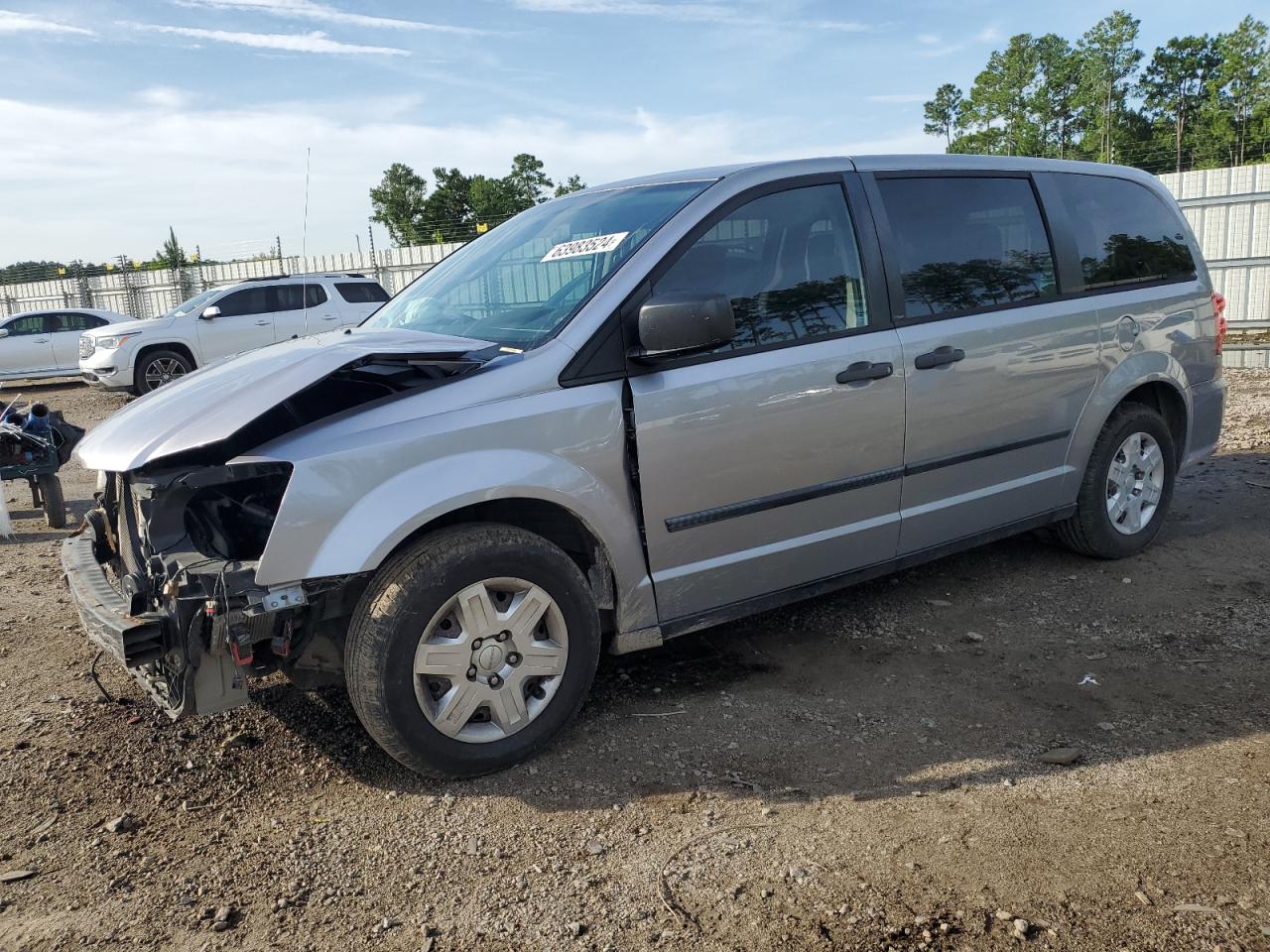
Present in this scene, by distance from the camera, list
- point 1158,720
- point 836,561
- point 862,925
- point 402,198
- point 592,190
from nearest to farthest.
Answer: point 862,925
point 1158,720
point 836,561
point 592,190
point 402,198

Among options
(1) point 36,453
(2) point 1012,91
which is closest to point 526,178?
(2) point 1012,91

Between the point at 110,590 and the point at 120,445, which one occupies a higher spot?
the point at 120,445

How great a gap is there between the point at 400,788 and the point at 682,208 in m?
2.23

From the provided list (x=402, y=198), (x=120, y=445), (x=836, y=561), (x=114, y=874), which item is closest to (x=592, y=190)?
(x=836, y=561)

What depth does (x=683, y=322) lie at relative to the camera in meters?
3.21

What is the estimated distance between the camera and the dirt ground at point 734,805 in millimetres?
2484

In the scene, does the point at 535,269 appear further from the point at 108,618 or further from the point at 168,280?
the point at 168,280

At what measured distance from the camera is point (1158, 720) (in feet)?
11.4

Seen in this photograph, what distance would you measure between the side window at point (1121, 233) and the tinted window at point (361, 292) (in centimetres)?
1263

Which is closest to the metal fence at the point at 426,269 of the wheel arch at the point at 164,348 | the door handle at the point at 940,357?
the door handle at the point at 940,357

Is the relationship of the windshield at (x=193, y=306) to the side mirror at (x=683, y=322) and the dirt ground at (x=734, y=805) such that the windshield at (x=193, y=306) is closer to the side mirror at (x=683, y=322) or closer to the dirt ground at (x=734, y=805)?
the dirt ground at (x=734, y=805)

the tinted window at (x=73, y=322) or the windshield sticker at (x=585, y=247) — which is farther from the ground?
the tinted window at (x=73, y=322)

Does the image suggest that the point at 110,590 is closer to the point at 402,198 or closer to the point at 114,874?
the point at 114,874

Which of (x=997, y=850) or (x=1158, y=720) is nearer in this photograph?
(x=997, y=850)
